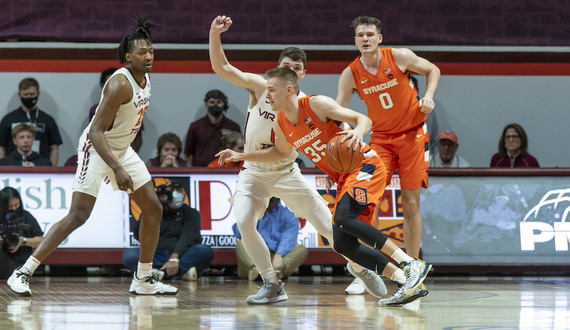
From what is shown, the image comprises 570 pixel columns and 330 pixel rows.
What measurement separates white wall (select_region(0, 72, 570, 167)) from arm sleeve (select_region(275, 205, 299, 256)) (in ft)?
9.08

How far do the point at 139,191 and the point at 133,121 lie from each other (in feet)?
1.78

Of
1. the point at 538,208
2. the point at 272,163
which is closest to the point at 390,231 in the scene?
the point at 538,208

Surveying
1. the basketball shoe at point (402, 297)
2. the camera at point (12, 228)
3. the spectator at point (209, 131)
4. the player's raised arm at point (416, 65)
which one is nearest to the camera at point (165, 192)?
the camera at point (12, 228)

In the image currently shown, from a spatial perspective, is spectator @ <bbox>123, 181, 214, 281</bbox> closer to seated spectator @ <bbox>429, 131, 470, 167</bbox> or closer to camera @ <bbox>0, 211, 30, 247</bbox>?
camera @ <bbox>0, 211, 30, 247</bbox>

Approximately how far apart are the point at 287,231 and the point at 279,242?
0.13 meters

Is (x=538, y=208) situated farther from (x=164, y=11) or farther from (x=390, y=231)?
(x=164, y=11)

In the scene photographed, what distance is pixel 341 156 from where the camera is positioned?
5.33m

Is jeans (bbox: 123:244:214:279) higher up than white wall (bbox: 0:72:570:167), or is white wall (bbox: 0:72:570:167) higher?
white wall (bbox: 0:72:570:167)

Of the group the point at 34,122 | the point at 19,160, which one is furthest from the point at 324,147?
the point at 34,122

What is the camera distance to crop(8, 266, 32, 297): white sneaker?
5980mm

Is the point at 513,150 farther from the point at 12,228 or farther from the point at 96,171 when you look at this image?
the point at 12,228

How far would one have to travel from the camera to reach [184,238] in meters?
7.94

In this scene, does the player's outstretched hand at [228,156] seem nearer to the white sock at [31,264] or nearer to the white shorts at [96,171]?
the white shorts at [96,171]

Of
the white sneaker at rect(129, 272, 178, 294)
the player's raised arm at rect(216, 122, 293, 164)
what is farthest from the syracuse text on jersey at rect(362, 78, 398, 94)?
the white sneaker at rect(129, 272, 178, 294)
